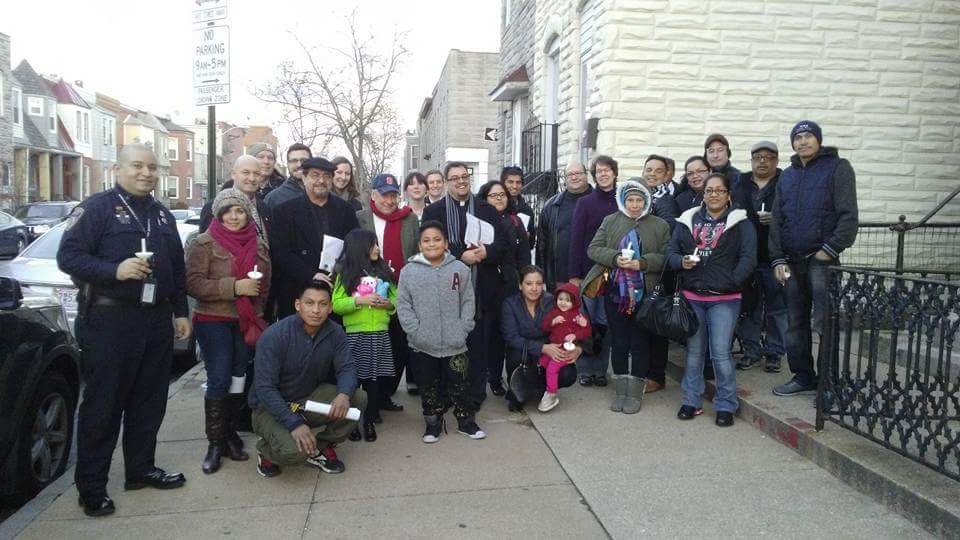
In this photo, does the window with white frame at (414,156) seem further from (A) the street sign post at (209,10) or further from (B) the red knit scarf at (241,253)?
(B) the red knit scarf at (241,253)

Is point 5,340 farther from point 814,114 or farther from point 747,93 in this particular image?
point 814,114

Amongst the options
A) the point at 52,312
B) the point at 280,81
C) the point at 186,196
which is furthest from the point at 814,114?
the point at 186,196

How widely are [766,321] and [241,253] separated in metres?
4.47

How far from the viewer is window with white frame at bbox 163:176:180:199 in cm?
6381

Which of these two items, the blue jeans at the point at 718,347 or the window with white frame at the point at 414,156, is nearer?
the blue jeans at the point at 718,347

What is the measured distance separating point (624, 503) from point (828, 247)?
91.9 inches

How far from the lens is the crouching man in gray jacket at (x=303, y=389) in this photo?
458 centimetres

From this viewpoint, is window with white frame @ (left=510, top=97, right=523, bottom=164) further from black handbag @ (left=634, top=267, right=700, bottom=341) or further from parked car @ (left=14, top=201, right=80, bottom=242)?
parked car @ (left=14, top=201, right=80, bottom=242)

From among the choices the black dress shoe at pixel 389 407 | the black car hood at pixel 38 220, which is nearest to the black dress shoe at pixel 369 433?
the black dress shoe at pixel 389 407

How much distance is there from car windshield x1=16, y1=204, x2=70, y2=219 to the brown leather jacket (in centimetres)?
2459

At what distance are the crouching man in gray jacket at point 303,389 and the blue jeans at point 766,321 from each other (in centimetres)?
348

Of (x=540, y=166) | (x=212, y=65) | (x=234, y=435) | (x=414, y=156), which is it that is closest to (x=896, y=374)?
(x=234, y=435)

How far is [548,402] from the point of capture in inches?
233

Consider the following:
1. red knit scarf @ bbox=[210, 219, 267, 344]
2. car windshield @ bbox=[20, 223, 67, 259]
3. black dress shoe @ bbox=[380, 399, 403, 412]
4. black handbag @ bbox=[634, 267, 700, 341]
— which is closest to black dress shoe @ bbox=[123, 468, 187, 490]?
red knit scarf @ bbox=[210, 219, 267, 344]
